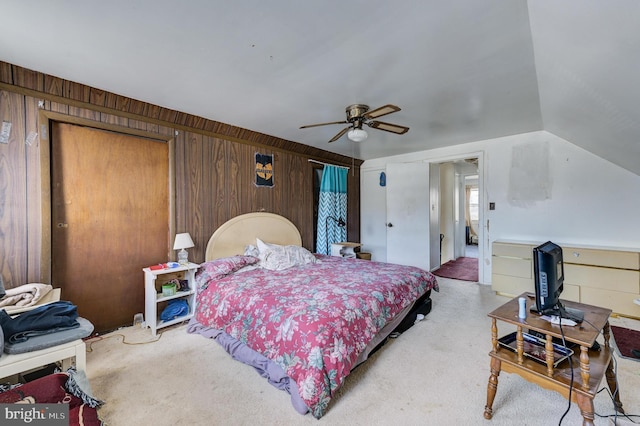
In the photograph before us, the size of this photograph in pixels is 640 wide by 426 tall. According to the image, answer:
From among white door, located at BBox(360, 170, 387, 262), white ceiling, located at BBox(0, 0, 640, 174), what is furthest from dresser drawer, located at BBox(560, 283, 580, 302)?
white door, located at BBox(360, 170, 387, 262)

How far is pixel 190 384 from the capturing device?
1866mm

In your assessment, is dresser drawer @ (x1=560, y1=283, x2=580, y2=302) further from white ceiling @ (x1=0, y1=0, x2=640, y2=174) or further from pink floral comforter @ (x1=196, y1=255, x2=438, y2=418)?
pink floral comforter @ (x1=196, y1=255, x2=438, y2=418)

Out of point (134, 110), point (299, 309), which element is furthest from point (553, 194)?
A: point (134, 110)

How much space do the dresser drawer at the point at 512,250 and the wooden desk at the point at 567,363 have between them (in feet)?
7.29

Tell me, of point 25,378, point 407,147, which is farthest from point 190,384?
point 407,147

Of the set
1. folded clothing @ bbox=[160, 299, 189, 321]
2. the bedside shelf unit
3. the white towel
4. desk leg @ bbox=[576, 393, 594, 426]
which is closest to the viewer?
desk leg @ bbox=[576, 393, 594, 426]

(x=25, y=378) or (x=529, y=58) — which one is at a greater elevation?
(x=529, y=58)

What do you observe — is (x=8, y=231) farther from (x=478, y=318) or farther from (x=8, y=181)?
(x=478, y=318)

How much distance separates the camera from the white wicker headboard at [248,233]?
132 inches

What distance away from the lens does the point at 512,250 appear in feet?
12.0

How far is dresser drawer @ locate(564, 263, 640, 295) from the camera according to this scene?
9.45 feet

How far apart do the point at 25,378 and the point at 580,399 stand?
3173mm

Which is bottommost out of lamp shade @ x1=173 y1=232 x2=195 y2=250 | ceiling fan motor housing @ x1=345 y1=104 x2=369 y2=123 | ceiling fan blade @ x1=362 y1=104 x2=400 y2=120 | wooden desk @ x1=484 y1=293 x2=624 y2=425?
wooden desk @ x1=484 y1=293 x2=624 y2=425

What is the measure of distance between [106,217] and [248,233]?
1.55 m
